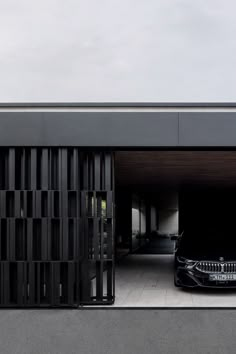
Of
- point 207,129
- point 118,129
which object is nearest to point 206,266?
point 207,129

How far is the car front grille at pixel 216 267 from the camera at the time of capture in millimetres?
7348

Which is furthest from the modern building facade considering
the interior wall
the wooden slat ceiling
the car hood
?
the interior wall

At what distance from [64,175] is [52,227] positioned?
915mm

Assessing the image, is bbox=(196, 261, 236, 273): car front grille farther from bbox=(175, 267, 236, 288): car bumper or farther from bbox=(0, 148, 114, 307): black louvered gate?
bbox=(0, 148, 114, 307): black louvered gate

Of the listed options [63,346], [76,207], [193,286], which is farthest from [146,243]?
[63,346]

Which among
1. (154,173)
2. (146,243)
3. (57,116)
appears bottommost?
(146,243)

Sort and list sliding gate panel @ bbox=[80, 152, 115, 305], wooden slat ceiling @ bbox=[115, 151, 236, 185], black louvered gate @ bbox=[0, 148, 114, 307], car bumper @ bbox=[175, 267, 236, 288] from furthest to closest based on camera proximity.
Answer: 1. car bumper @ bbox=[175, 267, 236, 288]
2. wooden slat ceiling @ bbox=[115, 151, 236, 185]
3. sliding gate panel @ bbox=[80, 152, 115, 305]
4. black louvered gate @ bbox=[0, 148, 114, 307]

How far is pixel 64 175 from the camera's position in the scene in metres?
6.62

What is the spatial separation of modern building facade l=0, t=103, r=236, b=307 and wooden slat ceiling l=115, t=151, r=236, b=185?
48cm

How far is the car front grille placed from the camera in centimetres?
735

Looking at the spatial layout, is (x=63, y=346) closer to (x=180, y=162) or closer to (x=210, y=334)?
(x=210, y=334)

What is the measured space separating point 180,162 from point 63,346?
433 cm

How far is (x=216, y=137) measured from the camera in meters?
6.46

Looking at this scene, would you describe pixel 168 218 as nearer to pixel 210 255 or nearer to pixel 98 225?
pixel 210 255
